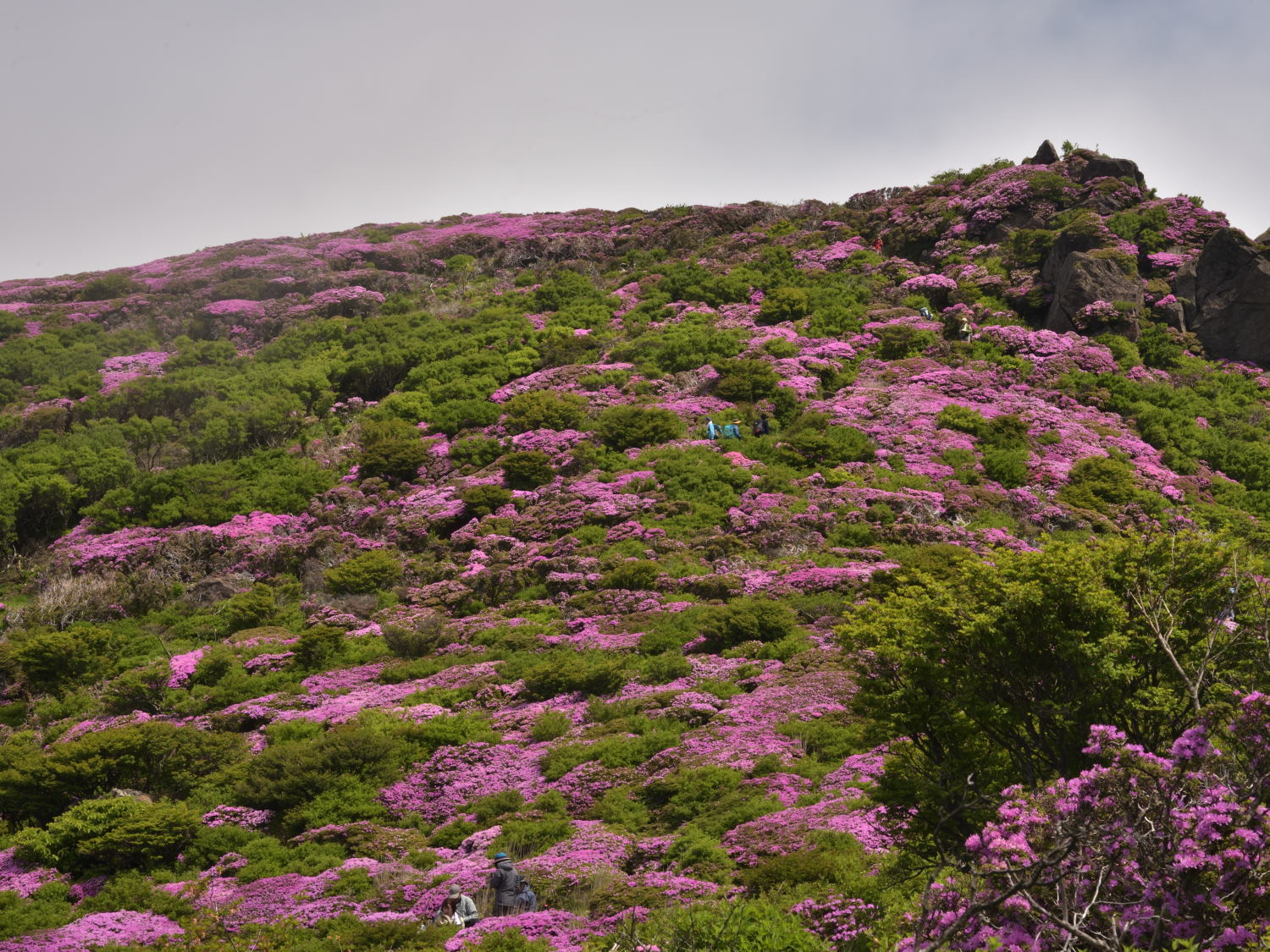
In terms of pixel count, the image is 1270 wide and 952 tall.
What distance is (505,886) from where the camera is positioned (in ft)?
38.6

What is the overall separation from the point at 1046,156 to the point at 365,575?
149ft

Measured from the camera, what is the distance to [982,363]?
34531 mm

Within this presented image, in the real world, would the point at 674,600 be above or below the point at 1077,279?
below

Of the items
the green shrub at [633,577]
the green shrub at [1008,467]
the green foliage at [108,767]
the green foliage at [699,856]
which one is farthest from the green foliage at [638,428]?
the green foliage at [699,856]

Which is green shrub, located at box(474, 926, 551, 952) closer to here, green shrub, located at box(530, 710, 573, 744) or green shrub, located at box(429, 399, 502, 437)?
green shrub, located at box(530, 710, 573, 744)

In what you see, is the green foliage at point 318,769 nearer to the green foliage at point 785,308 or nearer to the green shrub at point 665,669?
the green shrub at point 665,669

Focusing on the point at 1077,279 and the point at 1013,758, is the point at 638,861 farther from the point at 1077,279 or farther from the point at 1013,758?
the point at 1077,279

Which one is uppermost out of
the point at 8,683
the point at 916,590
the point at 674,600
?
the point at 916,590

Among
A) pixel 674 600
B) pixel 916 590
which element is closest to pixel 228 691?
pixel 674 600

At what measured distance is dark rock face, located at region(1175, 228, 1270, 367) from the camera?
36.0 metres

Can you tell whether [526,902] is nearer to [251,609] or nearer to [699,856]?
[699,856]

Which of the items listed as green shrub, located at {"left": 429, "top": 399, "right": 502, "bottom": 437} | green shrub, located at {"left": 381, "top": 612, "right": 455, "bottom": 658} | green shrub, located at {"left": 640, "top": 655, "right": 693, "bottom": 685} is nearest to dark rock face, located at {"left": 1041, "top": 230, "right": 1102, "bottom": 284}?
green shrub, located at {"left": 429, "top": 399, "right": 502, "bottom": 437}

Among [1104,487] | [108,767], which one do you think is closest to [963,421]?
[1104,487]

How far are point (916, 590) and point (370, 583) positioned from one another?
17.2 metres
